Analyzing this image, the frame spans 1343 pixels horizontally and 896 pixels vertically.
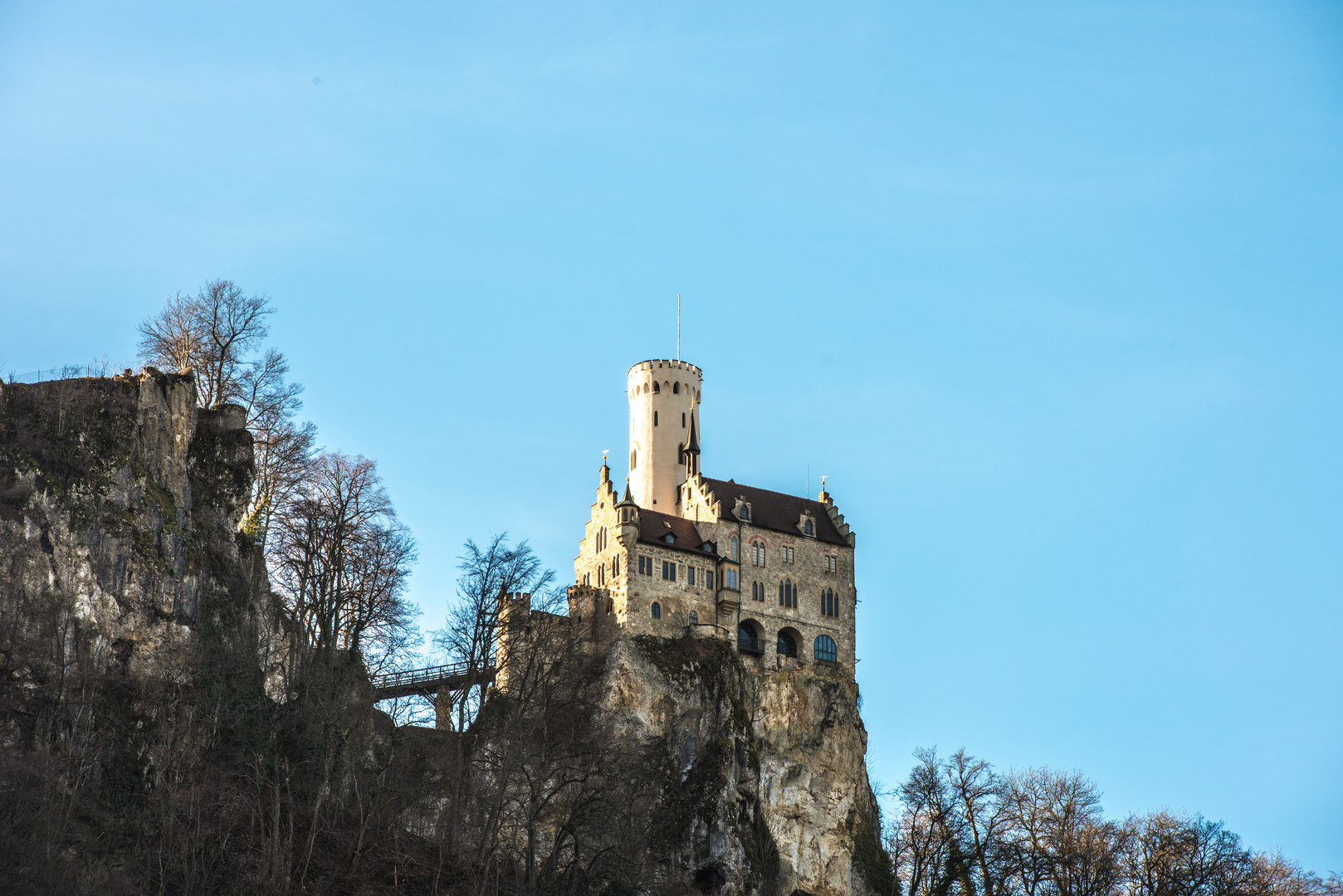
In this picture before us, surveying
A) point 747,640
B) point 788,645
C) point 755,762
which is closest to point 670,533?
point 747,640

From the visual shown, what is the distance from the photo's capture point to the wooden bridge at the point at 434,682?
60.5 m

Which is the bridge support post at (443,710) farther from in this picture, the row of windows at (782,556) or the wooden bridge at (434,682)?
the row of windows at (782,556)

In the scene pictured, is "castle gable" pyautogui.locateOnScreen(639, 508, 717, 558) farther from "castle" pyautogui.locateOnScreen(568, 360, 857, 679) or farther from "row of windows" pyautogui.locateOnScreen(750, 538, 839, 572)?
"row of windows" pyautogui.locateOnScreen(750, 538, 839, 572)

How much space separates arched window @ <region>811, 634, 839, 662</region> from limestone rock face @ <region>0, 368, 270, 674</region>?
3576 cm

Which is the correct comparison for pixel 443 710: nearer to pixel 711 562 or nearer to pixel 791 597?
pixel 711 562

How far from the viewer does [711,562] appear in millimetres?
89438

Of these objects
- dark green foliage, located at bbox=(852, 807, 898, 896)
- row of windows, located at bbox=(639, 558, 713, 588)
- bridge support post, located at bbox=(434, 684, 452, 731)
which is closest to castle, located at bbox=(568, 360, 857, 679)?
row of windows, located at bbox=(639, 558, 713, 588)

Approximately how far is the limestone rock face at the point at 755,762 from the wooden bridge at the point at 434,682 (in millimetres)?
12493

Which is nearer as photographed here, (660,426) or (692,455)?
(692,455)

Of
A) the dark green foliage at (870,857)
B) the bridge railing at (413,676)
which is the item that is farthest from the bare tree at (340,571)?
the dark green foliage at (870,857)

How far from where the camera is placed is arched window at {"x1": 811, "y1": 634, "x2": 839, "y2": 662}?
90750 mm

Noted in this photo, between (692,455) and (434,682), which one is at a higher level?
(692,455)

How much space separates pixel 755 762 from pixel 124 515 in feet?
122

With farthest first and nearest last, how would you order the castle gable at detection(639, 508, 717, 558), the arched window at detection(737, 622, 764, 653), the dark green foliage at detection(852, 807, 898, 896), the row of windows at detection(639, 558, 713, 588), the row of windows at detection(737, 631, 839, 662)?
1. the row of windows at detection(737, 631, 839, 662)
2. the arched window at detection(737, 622, 764, 653)
3. the castle gable at detection(639, 508, 717, 558)
4. the row of windows at detection(639, 558, 713, 588)
5. the dark green foliage at detection(852, 807, 898, 896)
